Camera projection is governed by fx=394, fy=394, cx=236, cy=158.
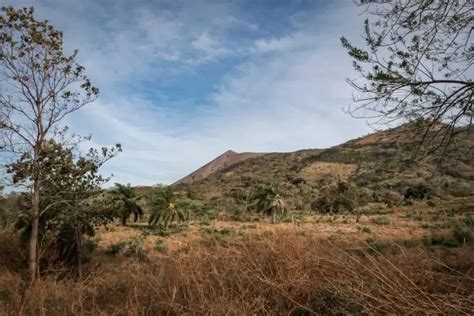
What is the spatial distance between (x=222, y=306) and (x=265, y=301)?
0.54 metres

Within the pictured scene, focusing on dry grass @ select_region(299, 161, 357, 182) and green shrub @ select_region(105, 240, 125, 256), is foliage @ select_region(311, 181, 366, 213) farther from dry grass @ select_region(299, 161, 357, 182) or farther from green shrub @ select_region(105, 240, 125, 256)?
green shrub @ select_region(105, 240, 125, 256)

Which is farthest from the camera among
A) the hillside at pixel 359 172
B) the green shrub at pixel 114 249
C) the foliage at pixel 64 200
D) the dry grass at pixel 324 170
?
the dry grass at pixel 324 170

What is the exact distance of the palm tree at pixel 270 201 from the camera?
123 ft

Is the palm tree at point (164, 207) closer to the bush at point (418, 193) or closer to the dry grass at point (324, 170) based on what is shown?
the bush at point (418, 193)

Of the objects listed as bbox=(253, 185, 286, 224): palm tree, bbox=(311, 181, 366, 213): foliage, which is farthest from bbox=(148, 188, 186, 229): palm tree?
bbox=(311, 181, 366, 213): foliage

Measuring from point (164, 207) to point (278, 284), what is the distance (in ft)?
89.1

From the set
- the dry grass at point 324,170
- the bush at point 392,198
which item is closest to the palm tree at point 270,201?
the bush at point 392,198

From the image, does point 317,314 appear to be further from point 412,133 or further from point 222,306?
point 412,133

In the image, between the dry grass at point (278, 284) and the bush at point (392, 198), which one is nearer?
the dry grass at point (278, 284)

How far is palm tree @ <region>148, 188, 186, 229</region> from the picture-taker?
Result: 3108cm

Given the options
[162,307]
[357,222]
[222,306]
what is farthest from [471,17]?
[357,222]

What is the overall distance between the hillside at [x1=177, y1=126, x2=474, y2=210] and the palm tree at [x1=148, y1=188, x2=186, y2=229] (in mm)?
12825

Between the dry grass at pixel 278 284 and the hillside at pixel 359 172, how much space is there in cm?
144

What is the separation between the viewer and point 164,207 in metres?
31.2
